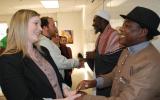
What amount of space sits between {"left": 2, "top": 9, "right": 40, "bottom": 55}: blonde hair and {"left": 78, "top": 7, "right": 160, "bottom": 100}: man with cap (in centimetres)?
56

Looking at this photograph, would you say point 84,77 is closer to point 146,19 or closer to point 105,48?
point 105,48

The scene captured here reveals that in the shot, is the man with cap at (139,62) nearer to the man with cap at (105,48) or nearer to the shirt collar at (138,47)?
the shirt collar at (138,47)

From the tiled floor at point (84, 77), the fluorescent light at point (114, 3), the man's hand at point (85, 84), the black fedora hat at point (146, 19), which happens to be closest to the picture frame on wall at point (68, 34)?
the tiled floor at point (84, 77)

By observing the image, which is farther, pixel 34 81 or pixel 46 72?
pixel 46 72

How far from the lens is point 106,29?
331cm

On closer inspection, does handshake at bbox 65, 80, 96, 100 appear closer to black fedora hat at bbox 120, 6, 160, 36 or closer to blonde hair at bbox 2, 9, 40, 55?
blonde hair at bbox 2, 9, 40, 55

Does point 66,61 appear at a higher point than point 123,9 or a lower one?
lower

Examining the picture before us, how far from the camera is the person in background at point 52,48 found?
10.2ft

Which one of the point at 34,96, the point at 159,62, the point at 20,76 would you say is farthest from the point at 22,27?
the point at 159,62

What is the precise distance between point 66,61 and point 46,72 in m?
1.32

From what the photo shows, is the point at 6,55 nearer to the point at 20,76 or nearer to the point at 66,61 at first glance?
the point at 20,76

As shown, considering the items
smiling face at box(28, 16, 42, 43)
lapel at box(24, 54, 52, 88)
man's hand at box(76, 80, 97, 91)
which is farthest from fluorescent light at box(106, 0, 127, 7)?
lapel at box(24, 54, 52, 88)

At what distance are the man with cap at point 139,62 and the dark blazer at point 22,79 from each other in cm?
30

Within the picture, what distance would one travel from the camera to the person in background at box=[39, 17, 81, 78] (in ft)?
10.2
